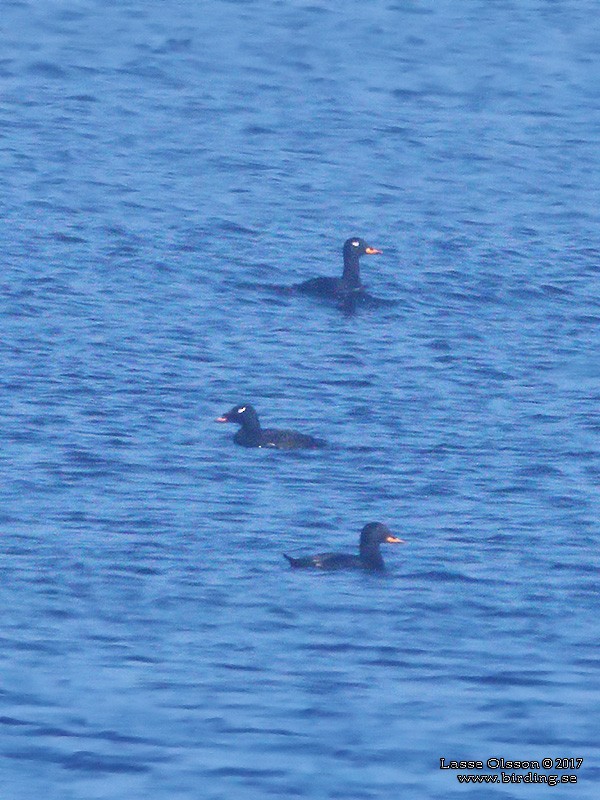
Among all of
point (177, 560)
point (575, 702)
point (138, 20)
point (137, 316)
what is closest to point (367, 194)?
point (137, 316)

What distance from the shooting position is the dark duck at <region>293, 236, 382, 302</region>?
973 inches

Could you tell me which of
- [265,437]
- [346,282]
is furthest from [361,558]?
[346,282]

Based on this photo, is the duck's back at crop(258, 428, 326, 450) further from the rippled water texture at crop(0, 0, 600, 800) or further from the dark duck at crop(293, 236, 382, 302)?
the dark duck at crop(293, 236, 382, 302)

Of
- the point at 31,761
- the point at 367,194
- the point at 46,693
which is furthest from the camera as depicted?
the point at 367,194

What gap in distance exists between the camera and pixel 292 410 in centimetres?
2105

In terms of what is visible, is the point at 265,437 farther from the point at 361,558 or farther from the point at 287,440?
the point at 361,558

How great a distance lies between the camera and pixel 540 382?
22062mm

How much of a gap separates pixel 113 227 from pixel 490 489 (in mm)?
10135

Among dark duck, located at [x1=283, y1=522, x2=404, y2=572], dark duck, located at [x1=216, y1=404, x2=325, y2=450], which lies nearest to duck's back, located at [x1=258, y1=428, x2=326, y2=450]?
dark duck, located at [x1=216, y1=404, x2=325, y2=450]

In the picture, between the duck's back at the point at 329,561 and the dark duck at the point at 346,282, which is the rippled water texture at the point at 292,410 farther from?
the dark duck at the point at 346,282

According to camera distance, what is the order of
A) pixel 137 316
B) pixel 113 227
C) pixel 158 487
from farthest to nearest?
pixel 113 227 < pixel 137 316 < pixel 158 487

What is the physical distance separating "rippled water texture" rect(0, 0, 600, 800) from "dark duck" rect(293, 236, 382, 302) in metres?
0.25

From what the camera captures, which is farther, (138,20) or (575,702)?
(138,20)

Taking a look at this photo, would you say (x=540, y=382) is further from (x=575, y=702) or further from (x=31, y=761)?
(x=31, y=761)
